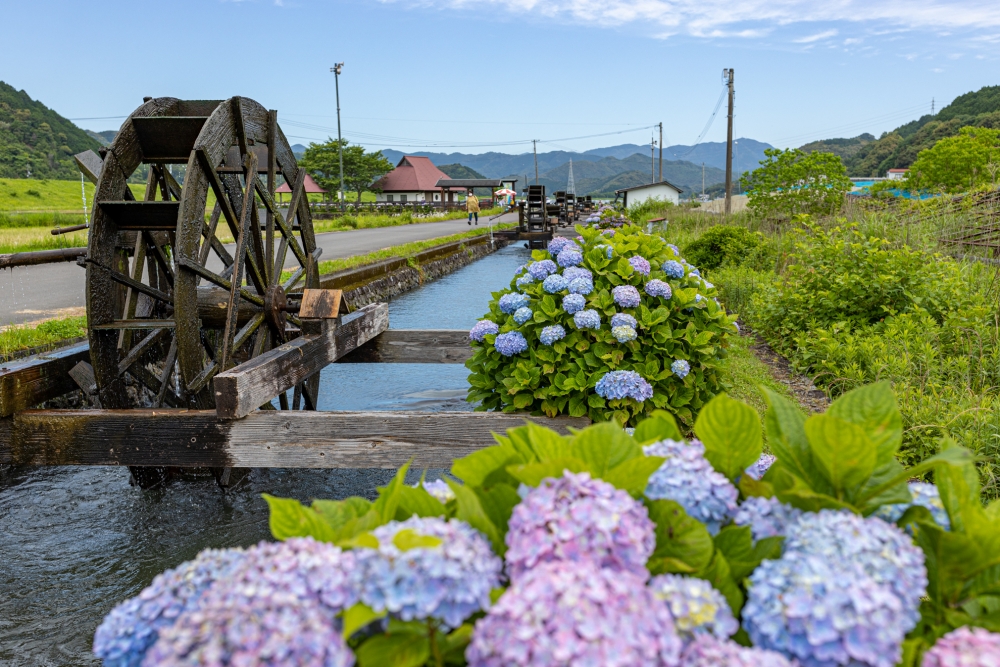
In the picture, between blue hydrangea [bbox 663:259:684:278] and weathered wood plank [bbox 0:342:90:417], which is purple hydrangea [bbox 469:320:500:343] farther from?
weathered wood plank [bbox 0:342:90:417]

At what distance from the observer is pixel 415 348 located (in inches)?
212

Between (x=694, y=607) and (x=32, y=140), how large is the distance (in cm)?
9117

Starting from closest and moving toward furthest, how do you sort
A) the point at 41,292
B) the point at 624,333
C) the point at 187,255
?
the point at 624,333
the point at 187,255
the point at 41,292

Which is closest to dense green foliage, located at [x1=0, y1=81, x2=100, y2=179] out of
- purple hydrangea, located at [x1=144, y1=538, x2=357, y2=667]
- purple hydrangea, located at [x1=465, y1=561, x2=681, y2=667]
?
purple hydrangea, located at [x1=144, y1=538, x2=357, y2=667]

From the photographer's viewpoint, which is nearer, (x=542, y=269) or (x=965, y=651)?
(x=965, y=651)

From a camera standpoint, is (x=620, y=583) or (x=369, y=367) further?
(x=369, y=367)

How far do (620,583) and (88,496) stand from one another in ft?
16.8

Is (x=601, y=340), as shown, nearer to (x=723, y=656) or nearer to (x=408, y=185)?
(x=723, y=656)

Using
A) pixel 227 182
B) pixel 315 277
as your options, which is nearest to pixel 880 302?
pixel 315 277

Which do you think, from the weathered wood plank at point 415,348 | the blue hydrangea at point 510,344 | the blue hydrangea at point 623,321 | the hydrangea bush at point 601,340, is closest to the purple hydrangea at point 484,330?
the hydrangea bush at point 601,340

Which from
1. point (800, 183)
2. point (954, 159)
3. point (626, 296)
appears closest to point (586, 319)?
point (626, 296)

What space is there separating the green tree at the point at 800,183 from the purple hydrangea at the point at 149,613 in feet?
53.3

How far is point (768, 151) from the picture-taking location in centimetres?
1684

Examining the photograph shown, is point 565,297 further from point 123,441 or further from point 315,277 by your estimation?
point 315,277
